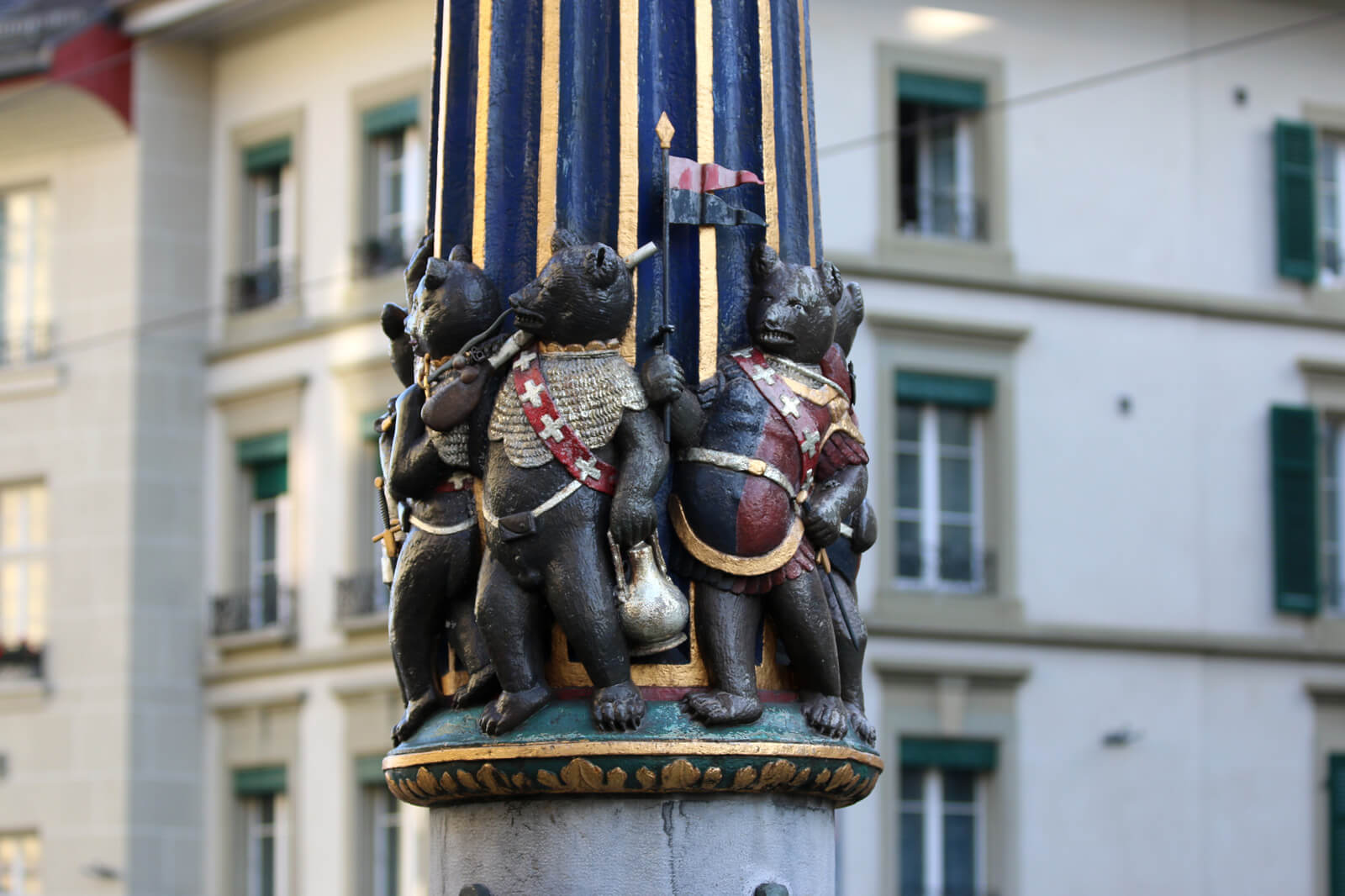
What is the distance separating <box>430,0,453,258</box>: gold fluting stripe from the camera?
621 centimetres

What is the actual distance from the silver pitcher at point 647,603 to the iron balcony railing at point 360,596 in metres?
19.9

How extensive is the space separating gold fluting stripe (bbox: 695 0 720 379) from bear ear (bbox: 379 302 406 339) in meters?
0.80

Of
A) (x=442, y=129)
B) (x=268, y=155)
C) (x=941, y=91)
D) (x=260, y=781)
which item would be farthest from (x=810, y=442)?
(x=268, y=155)

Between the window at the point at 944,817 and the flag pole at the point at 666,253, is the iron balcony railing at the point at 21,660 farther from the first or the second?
the flag pole at the point at 666,253

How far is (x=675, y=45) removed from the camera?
6.13 metres

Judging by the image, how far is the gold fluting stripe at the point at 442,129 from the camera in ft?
20.4

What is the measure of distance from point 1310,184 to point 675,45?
66.6 feet

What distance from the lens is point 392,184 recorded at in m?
26.5

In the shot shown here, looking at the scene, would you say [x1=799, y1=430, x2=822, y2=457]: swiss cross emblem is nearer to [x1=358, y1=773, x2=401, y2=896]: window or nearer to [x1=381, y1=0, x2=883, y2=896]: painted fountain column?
[x1=381, y1=0, x2=883, y2=896]: painted fountain column

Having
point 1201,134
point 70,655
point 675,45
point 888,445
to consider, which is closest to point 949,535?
point 888,445

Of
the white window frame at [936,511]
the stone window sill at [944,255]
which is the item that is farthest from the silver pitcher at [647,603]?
the stone window sill at [944,255]

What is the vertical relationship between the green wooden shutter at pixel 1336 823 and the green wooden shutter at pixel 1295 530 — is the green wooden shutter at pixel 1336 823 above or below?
below

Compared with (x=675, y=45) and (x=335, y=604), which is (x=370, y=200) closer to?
(x=335, y=604)

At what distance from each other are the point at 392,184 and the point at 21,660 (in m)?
6.47
